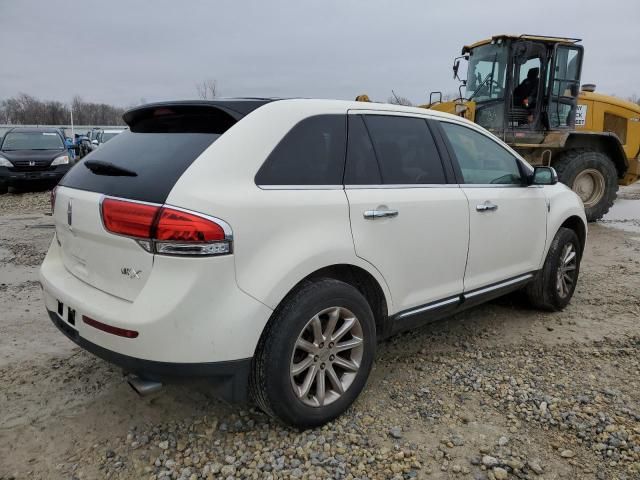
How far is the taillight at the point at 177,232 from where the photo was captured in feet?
6.95

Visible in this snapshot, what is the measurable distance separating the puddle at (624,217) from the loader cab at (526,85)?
2.01 metres

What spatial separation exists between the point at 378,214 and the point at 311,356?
0.84m

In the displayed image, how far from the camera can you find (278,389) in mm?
2400

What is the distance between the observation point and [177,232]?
6.96 ft

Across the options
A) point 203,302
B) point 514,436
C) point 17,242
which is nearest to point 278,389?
point 203,302

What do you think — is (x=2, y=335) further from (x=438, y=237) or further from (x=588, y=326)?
(x=588, y=326)

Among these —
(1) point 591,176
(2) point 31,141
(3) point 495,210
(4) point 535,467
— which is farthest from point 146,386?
(2) point 31,141

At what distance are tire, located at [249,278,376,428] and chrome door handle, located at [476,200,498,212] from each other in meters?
1.22

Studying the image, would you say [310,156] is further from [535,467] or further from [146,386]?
[535,467]

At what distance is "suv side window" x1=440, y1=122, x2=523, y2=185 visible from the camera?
3.52 meters

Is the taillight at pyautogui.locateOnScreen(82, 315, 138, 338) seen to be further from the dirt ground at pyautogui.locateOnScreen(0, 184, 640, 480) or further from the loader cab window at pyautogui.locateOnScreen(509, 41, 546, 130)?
the loader cab window at pyautogui.locateOnScreen(509, 41, 546, 130)

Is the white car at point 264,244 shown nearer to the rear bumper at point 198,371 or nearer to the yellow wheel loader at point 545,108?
the rear bumper at point 198,371

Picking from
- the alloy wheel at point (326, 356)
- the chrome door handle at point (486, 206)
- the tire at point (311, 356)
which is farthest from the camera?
the chrome door handle at point (486, 206)

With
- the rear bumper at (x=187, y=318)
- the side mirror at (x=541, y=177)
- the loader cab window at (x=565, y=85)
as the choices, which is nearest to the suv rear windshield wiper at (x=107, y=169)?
the rear bumper at (x=187, y=318)
